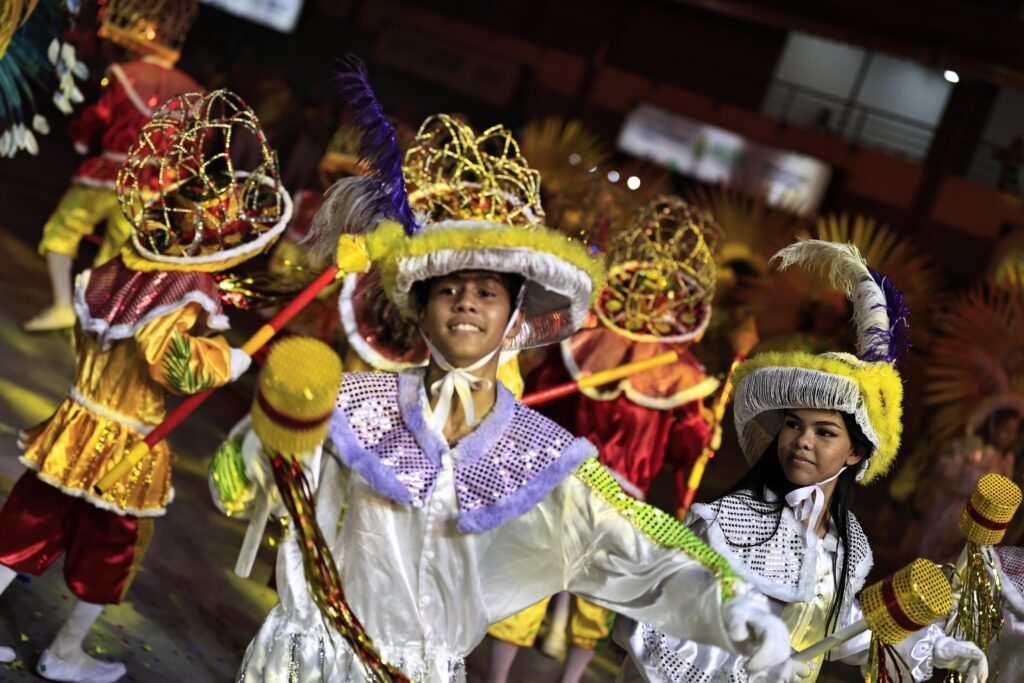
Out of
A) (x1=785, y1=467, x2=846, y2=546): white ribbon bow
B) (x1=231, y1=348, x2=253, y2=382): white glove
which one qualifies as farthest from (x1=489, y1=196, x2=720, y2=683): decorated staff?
(x1=785, y1=467, x2=846, y2=546): white ribbon bow

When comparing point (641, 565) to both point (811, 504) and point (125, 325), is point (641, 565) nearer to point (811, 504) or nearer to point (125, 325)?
point (811, 504)

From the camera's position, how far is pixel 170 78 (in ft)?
22.3

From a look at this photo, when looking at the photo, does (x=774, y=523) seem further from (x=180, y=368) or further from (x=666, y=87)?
(x=666, y=87)

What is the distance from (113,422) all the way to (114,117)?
11.7 ft

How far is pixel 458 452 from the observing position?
8.93 feet

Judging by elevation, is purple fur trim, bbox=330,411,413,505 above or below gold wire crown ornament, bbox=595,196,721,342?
below

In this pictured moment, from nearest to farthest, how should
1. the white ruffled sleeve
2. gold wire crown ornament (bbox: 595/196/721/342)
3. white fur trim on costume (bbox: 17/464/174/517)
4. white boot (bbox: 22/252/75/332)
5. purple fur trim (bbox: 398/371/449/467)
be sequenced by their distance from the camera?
the white ruffled sleeve, purple fur trim (bbox: 398/371/449/467), white fur trim on costume (bbox: 17/464/174/517), gold wire crown ornament (bbox: 595/196/721/342), white boot (bbox: 22/252/75/332)

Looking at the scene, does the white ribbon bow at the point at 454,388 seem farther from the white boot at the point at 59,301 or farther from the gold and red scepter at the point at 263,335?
the white boot at the point at 59,301

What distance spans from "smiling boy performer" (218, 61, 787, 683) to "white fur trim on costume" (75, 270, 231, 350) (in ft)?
3.22

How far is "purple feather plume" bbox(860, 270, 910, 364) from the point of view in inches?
126

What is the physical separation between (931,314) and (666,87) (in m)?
4.53

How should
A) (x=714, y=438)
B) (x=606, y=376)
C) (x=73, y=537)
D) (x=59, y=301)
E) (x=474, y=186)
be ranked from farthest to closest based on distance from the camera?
(x=59, y=301) < (x=714, y=438) < (x=606, y=376) < (x=474, y=186) < (x=73, y=537)

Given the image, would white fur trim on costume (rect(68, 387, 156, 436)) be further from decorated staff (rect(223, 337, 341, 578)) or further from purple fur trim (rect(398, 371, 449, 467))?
decorated staff (rect(223, 337, 341, 578))

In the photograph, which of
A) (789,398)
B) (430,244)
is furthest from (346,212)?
(789,398)
